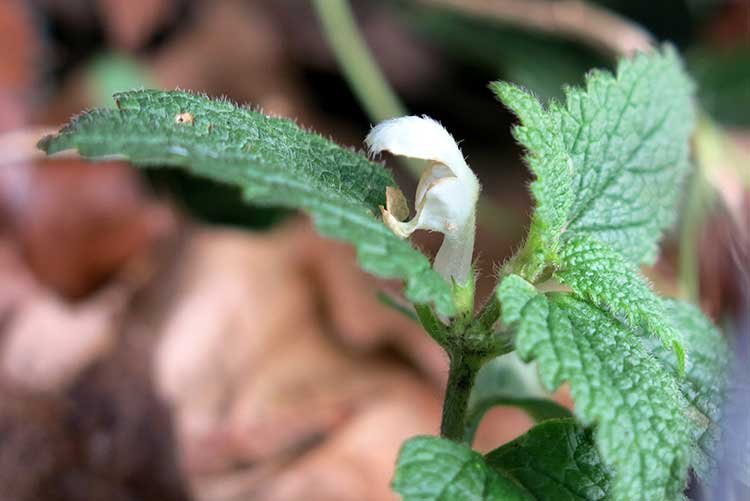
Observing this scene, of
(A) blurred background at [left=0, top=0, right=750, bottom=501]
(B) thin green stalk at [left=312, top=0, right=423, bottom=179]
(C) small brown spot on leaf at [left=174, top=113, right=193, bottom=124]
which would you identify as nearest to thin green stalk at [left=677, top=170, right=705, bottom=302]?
(A) blurred background at [left=0, top=0, right=750, bottom=501]

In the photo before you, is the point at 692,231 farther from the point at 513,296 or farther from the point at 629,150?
the point at 513,296

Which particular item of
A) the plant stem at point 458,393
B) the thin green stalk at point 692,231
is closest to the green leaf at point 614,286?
the plant stem at point 458,393

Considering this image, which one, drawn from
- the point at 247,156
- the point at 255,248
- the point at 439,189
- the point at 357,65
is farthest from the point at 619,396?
the point at 357,65

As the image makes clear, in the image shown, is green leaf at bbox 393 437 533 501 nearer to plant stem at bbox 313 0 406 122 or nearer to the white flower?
the white flower

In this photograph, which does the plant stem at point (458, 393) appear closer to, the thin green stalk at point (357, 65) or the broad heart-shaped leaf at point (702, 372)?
the broad heart-shaped leaf at point (702, 372)

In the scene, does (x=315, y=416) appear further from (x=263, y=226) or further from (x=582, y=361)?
(x=582, y=361)

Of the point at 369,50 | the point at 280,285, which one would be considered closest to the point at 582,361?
the point at 280,285
